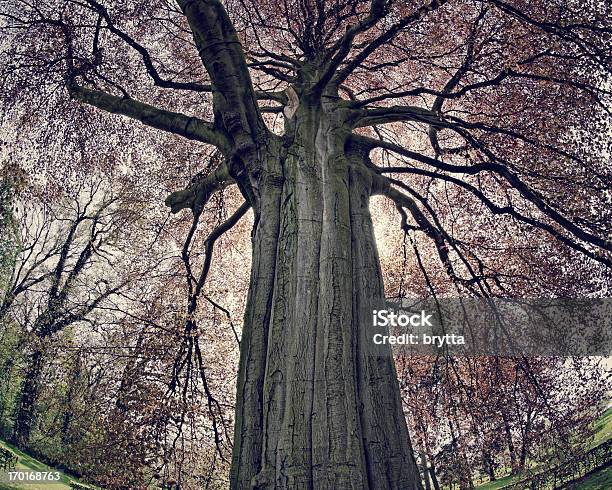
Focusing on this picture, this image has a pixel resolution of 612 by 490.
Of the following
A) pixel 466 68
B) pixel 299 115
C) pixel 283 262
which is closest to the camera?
pixel 283 262

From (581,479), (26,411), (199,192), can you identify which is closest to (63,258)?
(26,411)

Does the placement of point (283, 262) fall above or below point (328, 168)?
below

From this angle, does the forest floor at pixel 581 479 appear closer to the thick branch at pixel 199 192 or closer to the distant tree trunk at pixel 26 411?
the distant tree trunk at pixel 26 411

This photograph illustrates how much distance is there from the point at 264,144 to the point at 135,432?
3.89 meters

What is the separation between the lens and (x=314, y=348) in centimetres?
335

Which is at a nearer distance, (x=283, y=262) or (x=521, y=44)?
(x=283, y=262)

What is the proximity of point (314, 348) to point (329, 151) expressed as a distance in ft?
6.49

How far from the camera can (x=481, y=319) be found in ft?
23.9

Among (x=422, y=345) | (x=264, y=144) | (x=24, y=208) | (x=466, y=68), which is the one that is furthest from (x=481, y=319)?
(x=24, y=208)

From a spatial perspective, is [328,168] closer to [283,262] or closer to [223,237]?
[283,262]

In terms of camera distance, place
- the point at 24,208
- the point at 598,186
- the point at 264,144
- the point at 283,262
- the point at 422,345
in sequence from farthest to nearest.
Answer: the point at 24,208 → the point at 422,345 → the point at 598,186 → the point at 264,144 → the point at 283,262

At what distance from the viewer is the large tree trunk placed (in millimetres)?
3012

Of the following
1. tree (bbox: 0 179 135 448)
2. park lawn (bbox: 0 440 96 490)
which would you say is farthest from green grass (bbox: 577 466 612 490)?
tree (bbox: 0 179 135 448)

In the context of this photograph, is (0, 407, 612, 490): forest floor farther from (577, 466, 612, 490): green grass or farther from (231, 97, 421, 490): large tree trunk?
(231, 97, 421, 490): large tree trunk
